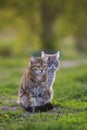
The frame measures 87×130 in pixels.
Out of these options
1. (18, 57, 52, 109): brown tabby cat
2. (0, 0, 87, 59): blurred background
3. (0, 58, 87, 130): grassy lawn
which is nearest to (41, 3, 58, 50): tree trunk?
(0, 0, 87, 59): blurred background

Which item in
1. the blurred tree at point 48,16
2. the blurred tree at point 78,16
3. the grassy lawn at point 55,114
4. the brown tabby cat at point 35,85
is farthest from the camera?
the blurred tree at point 48,16

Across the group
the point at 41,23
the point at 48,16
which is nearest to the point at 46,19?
the point at 48,16

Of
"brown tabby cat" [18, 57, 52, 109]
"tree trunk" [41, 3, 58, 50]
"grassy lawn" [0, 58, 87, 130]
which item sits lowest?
"grassy lawn" [0, 58, 87, 130]

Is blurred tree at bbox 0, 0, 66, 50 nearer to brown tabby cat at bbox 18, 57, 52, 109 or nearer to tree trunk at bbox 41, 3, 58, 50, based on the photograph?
tree trunk at bbox 41, 3, 58, 50

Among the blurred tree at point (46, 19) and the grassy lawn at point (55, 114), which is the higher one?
the blurred tree at point (46, 19)

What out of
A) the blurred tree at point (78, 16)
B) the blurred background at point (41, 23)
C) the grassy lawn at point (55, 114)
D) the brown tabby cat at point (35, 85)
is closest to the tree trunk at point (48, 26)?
the blurred background at point (41, 23)

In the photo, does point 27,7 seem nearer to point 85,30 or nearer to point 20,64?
point 20,64

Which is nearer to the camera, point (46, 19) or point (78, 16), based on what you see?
point (78, 16)

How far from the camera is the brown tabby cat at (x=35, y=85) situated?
13.0m

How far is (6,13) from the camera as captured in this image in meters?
44.9

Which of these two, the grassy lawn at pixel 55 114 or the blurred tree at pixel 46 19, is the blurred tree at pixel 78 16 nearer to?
the blurred tree at pixel 46 19

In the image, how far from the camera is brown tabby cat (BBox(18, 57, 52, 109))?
1297cm

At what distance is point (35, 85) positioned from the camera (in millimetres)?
13117

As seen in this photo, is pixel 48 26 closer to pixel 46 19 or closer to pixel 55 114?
pixel 46 19
